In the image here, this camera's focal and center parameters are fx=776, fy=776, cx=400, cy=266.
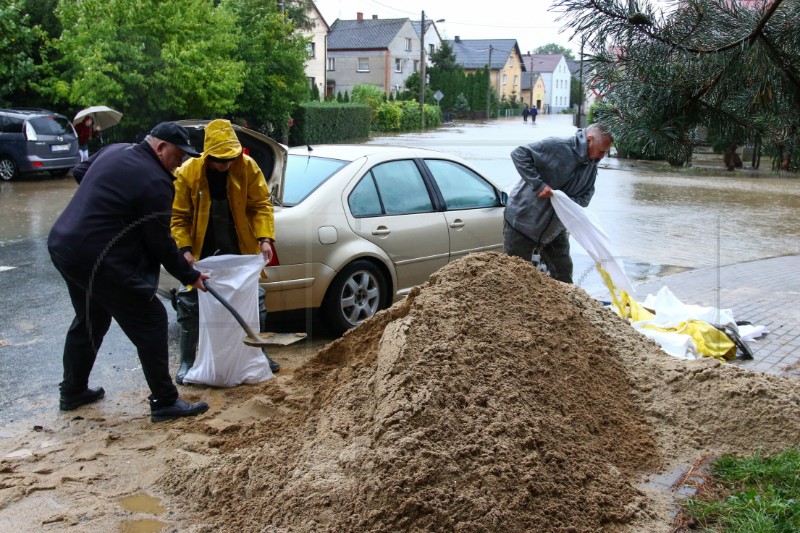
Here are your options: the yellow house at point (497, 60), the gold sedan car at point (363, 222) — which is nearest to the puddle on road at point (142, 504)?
the gold sedan car at point (363, 222)

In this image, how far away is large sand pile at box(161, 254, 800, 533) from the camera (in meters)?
3.35

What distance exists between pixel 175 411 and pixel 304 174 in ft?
8.90

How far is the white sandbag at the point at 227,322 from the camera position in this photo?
17.4 feet

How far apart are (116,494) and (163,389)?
0.99 metres

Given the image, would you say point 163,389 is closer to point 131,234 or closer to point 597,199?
point 131,234

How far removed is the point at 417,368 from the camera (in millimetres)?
3793

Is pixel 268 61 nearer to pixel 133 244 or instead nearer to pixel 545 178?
pixel 545 178

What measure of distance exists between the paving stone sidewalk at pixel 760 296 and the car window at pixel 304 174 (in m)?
3.69

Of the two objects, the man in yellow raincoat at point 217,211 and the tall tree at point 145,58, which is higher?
the tall tree at point 145,58

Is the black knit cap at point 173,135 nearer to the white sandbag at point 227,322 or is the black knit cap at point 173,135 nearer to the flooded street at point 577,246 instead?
the white sandbag at point 227,322

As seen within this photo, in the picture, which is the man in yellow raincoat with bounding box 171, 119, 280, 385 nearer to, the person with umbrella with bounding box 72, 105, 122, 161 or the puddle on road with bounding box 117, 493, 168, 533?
the puddle on road with bounding box 117, 493, 168, 533

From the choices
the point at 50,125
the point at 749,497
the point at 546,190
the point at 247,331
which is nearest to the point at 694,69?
the point at 749,497

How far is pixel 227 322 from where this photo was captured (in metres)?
5.37

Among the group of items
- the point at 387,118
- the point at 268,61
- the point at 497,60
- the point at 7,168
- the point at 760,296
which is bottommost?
the point at 760,296
